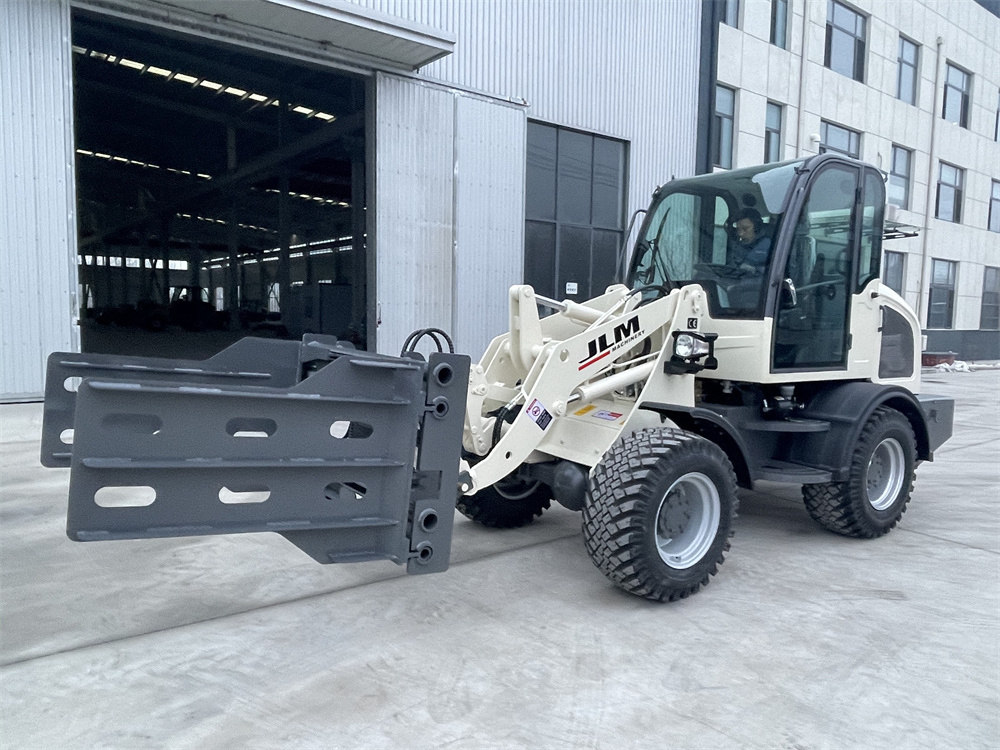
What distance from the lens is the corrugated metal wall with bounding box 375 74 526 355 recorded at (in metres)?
11.0

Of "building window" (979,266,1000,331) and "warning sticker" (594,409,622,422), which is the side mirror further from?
"building window" (979,266,1000,331)

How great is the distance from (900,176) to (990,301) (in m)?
8.50

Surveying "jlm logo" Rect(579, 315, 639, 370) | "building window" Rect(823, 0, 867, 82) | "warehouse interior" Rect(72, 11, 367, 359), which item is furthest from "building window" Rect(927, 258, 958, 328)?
"jlm logo" Rect(579, 315, 639, 370)

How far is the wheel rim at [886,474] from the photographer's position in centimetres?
551

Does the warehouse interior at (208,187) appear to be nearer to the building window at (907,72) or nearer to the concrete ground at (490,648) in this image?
the concrete ground at (490,648)

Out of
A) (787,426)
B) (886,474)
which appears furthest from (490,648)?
(886,474)

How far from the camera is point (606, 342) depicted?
174 inches

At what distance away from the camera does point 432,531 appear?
332cm

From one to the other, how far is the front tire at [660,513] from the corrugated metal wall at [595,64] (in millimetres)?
8621

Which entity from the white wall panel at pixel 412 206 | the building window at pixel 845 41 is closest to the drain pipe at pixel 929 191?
the building window at pixel 845 41

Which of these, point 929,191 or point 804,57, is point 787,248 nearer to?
point 804,57

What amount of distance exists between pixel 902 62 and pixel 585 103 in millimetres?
16829

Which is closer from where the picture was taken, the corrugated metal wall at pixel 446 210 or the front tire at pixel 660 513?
the front tire at pixel 660 513

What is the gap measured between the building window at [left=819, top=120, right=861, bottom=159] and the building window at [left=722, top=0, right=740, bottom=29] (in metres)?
4.65
